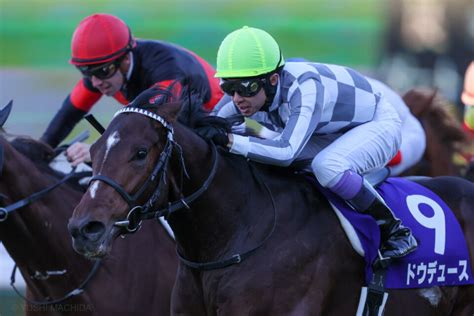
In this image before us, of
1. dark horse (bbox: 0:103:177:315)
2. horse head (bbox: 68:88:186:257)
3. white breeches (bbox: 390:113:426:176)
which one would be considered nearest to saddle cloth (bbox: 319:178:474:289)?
horse head (bbox: 68:88:186:257)

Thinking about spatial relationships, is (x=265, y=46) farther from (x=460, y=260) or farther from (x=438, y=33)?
(x=438, y=33)

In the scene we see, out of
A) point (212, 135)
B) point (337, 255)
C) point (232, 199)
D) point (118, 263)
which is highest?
point (212, 135)

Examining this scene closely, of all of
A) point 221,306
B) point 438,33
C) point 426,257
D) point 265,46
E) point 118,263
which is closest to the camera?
point 221,306

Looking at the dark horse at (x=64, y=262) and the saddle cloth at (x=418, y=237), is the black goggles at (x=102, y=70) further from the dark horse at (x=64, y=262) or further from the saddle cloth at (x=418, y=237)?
the saddle cloth at (x=418, y=237)

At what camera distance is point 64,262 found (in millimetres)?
4984

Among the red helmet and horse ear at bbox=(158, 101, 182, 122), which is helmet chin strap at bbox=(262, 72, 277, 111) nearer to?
horse ear at bbox=(158, 101, 182, 122)

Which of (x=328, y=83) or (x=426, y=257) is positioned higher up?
(x=328, y=83)

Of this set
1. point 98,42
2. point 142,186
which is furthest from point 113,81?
point 142,186

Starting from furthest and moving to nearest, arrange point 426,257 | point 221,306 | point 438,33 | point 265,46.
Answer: point 438,33 → point 426,257 → point 265,46 → point 221,306

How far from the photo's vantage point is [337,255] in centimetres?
421

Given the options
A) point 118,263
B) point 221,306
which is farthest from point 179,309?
point 118,263

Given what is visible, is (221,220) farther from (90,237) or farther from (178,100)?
(90,237)

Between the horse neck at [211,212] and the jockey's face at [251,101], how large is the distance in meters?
0.27

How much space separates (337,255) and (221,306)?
0.61 metres
